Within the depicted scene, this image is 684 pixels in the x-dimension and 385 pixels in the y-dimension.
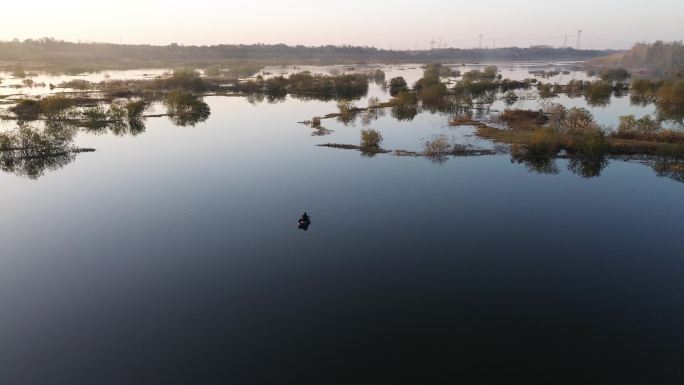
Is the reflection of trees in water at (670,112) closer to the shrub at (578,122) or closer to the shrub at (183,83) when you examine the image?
the shrub at (578,122)

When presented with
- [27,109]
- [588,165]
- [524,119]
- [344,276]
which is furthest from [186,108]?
[588,165]

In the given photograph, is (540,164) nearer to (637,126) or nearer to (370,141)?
(370,141)

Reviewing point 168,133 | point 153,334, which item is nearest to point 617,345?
point 153,334

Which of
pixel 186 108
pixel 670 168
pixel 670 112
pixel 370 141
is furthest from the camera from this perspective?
pixel 186 108

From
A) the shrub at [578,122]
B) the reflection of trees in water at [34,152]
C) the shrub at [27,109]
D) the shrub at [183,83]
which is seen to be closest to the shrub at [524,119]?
the shrub at [578,122]

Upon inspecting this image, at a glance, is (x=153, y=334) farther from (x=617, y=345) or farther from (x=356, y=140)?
(x=356, y=140)
